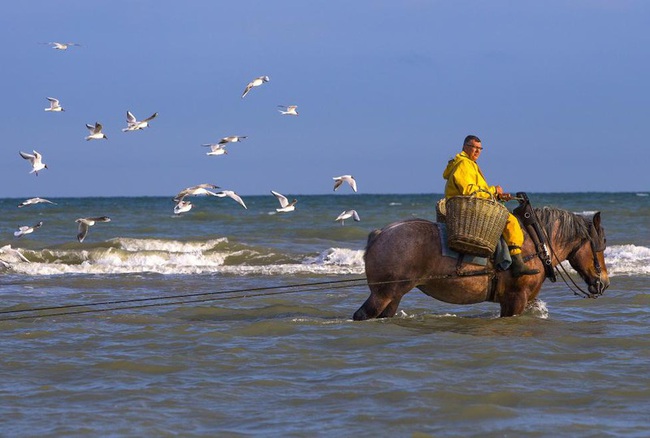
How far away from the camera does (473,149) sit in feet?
31.7

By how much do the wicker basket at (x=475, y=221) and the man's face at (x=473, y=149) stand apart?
14.5 inches

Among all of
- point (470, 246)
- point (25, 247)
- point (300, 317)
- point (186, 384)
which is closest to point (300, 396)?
point (186, 384)

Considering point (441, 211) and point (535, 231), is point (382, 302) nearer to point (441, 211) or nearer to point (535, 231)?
point (441, 211)

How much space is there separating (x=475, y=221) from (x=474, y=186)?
1.25 feet

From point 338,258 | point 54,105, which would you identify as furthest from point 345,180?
point 54,105

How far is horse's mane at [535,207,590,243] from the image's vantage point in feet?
33.6

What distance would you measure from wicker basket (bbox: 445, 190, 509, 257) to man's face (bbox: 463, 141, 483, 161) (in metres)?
0.37

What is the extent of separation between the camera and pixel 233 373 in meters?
8.00

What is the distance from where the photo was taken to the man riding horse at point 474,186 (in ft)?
31.5

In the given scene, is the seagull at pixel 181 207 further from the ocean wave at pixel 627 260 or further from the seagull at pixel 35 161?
the ocean wave at pixel 627 260

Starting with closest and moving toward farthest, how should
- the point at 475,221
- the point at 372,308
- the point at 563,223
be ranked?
the point at 475,221 → the point at 372,308 → the point at 563,223

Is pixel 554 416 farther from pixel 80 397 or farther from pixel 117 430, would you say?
pixel 80 397

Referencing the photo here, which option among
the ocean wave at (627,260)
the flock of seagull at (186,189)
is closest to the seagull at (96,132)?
the flock of seagull at (186,189)

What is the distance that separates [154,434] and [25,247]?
1895cm
